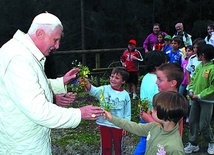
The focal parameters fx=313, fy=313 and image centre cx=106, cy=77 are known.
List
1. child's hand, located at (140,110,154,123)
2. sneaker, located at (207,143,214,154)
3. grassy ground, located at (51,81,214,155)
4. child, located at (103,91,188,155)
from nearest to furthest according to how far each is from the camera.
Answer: child, located at (103,91,188,155)
child's hand, located at (140,110,154,123)
sneaker, located at (207,143,214,154)
grassy ground, located at (51,81,214,155)

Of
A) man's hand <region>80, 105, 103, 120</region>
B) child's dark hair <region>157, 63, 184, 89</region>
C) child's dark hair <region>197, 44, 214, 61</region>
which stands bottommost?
man's hand <region>80, 105, 103, 120</region>

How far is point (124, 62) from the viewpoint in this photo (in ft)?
28.5

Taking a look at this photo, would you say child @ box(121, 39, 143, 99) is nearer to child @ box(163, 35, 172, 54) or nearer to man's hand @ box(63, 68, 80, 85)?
child @ box(163, 35, 172, 54)

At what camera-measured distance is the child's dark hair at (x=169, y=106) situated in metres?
2.71

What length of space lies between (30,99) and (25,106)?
0.07m

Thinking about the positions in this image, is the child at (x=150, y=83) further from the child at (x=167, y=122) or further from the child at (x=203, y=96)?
the child at (x=203, y=96)

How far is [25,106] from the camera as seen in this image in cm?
245

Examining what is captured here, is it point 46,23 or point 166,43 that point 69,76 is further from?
point 166,43

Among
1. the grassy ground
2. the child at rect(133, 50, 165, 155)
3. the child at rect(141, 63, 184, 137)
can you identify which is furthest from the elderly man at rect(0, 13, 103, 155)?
the grassy ground

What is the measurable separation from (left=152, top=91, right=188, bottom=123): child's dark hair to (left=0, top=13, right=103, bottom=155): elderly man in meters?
0.53

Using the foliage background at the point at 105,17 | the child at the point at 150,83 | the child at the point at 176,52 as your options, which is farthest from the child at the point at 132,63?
the foliage background at the point at 105,17

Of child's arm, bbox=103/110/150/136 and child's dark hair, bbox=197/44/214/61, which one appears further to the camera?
child's dark hair, bbox=197/44/214/61

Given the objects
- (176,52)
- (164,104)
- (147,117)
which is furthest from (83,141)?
(164,104)

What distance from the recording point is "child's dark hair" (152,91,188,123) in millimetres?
2713
